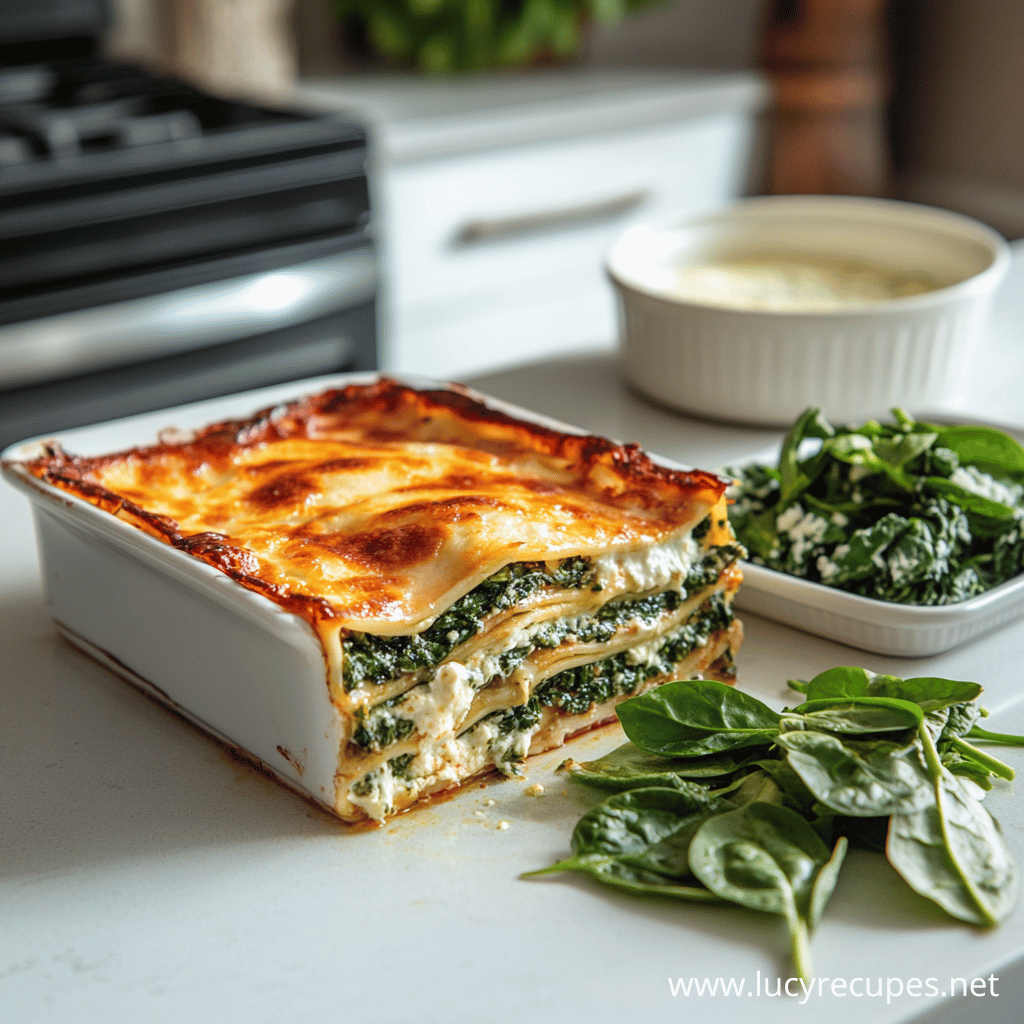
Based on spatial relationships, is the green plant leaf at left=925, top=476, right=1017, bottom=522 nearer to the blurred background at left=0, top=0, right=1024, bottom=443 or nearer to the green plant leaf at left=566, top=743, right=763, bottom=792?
the green plant leaf at left=566, top=743, right=763, bottom=792

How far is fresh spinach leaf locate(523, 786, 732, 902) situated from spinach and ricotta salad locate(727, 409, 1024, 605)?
1.03ft

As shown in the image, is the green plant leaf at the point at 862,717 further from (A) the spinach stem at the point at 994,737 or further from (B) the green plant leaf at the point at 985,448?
(B) the green plant leaf at the point at 985,448

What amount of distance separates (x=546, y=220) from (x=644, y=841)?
2.37 m

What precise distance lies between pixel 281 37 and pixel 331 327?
1.00 meters

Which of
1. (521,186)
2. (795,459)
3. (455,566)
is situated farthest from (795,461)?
(521,186)

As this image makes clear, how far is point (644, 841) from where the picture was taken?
753 mm

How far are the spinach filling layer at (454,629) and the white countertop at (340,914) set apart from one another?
11cm

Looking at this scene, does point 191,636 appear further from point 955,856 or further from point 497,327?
point 497,327

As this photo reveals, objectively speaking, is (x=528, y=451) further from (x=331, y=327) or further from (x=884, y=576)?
(x=331, y=327)

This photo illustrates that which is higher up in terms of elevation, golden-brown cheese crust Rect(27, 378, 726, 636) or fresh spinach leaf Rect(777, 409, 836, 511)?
golden-brown cheese crust Rect(27, 378, 726, 636)

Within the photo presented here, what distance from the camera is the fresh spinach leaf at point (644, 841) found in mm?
732

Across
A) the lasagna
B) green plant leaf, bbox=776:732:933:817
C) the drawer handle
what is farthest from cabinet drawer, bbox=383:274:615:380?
green plant leaf, bbox=776:732:933:817

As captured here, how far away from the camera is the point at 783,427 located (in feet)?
→ 4.87

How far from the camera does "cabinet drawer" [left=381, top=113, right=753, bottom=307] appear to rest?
2758mm
